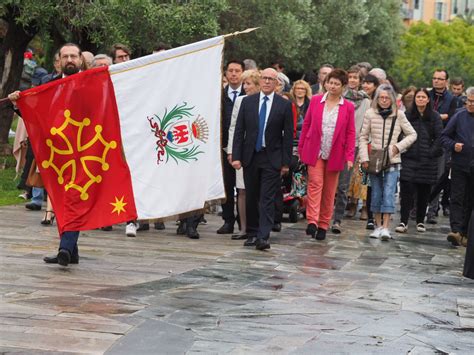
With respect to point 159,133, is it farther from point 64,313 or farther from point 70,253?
point 64,313

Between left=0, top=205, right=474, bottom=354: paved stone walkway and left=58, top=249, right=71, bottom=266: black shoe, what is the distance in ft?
0.32

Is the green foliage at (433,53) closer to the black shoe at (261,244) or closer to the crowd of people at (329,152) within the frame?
the crowd of people at (329,152)

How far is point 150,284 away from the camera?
10.0m

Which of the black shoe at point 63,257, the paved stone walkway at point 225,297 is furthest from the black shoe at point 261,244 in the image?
the black shoe at point 63,257

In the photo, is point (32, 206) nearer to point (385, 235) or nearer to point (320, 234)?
point (320, 234)

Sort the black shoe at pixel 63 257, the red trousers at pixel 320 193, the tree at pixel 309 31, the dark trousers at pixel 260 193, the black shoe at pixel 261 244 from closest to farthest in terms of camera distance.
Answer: the black shoe at pixel 63 257 < the black shoe at pixel 261 244 < the dark trousers at pixel 260 193 < the red trousers at pixel 320 193 < the tree at pixel 309 31

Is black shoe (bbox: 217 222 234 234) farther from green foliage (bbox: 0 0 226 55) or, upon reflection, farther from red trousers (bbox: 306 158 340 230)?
green foliage (bbox: 0 0 226 55)

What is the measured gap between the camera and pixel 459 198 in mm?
15250

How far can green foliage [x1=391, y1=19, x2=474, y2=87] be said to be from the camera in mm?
72250

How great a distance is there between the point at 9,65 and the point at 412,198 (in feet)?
33.1

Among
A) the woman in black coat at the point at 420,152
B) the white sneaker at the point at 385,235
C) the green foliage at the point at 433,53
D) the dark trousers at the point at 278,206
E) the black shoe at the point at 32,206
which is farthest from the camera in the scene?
the green foliage at the point at 433,53

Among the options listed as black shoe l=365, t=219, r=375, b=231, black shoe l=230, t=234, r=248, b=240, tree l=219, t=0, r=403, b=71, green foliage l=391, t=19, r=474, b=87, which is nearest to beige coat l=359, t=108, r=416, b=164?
black shoe l=365, t=219, r=375, b=231

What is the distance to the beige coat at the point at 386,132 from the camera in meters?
15.1

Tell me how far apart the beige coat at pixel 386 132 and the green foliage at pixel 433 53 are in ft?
161
